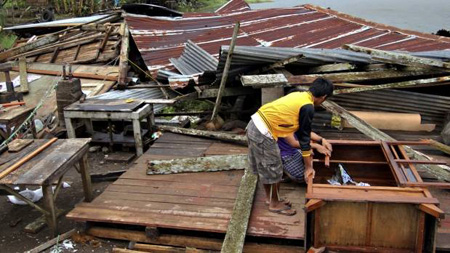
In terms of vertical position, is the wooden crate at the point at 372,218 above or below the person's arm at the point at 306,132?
below

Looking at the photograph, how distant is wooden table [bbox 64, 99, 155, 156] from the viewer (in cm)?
714

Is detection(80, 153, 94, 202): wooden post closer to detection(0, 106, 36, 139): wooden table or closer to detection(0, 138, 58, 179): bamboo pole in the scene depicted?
detection(0, 138, 58, 179): bamboo pole

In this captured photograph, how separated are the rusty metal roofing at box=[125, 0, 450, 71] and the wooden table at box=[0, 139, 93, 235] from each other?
447cm

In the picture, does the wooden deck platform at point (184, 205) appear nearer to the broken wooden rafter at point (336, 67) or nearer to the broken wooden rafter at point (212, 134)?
the broken wooden rafter at point (212, 134)

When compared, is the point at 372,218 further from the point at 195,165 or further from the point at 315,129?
the point at 315,129

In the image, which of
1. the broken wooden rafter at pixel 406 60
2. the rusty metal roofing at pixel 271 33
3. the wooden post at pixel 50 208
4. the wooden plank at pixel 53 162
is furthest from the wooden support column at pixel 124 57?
the broken wooden rafter at pixel 406 60

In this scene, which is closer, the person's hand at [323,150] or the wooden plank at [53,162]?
the wooden plank at [53,162]

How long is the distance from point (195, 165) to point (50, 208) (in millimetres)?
1981

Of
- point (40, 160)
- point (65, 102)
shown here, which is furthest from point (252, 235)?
point (65, 102)

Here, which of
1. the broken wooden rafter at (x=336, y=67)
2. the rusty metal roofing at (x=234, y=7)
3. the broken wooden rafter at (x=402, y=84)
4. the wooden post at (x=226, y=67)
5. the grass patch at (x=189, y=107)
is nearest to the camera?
the broken wooden rafter at (x=402, y=84)

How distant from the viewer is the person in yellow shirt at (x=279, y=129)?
14.0 feet

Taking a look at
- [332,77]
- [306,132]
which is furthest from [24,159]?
[332,77]

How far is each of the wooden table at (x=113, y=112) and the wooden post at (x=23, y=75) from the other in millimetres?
2868

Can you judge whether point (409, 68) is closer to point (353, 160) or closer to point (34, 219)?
point (353, 160)
